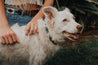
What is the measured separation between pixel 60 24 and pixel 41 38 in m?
0.19

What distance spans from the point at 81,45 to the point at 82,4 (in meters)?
0.87

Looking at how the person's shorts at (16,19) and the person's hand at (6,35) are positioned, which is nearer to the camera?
the person's hand at (6,35)

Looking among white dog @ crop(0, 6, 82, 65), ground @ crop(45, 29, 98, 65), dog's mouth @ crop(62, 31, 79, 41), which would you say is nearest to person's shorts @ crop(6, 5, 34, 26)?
white dog @ crop(0, 6, 82, 65)

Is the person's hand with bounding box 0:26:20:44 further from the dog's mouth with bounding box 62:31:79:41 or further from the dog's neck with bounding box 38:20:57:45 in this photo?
the dog's mouth with bounding box 62:31:79:41

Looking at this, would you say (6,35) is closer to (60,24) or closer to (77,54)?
(60,24)

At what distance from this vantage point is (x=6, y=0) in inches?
44.9

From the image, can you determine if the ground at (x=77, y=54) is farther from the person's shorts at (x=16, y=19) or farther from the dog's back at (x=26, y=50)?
the person's shorts at (x=16, y=19)

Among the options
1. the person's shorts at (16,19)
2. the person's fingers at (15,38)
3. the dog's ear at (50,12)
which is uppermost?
the dog's ear at (50,12)

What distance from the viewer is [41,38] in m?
1.07

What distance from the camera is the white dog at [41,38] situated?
1.00m

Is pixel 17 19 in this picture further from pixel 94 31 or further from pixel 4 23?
pixel 94 31

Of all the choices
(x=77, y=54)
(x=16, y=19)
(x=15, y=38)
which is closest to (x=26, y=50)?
(x=15, y=38)

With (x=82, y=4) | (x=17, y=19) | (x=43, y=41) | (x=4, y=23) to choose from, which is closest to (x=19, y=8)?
(x=17, y=19)

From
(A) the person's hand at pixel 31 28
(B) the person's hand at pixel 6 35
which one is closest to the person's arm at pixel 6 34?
(B) the person's hand at pixel 6 35
